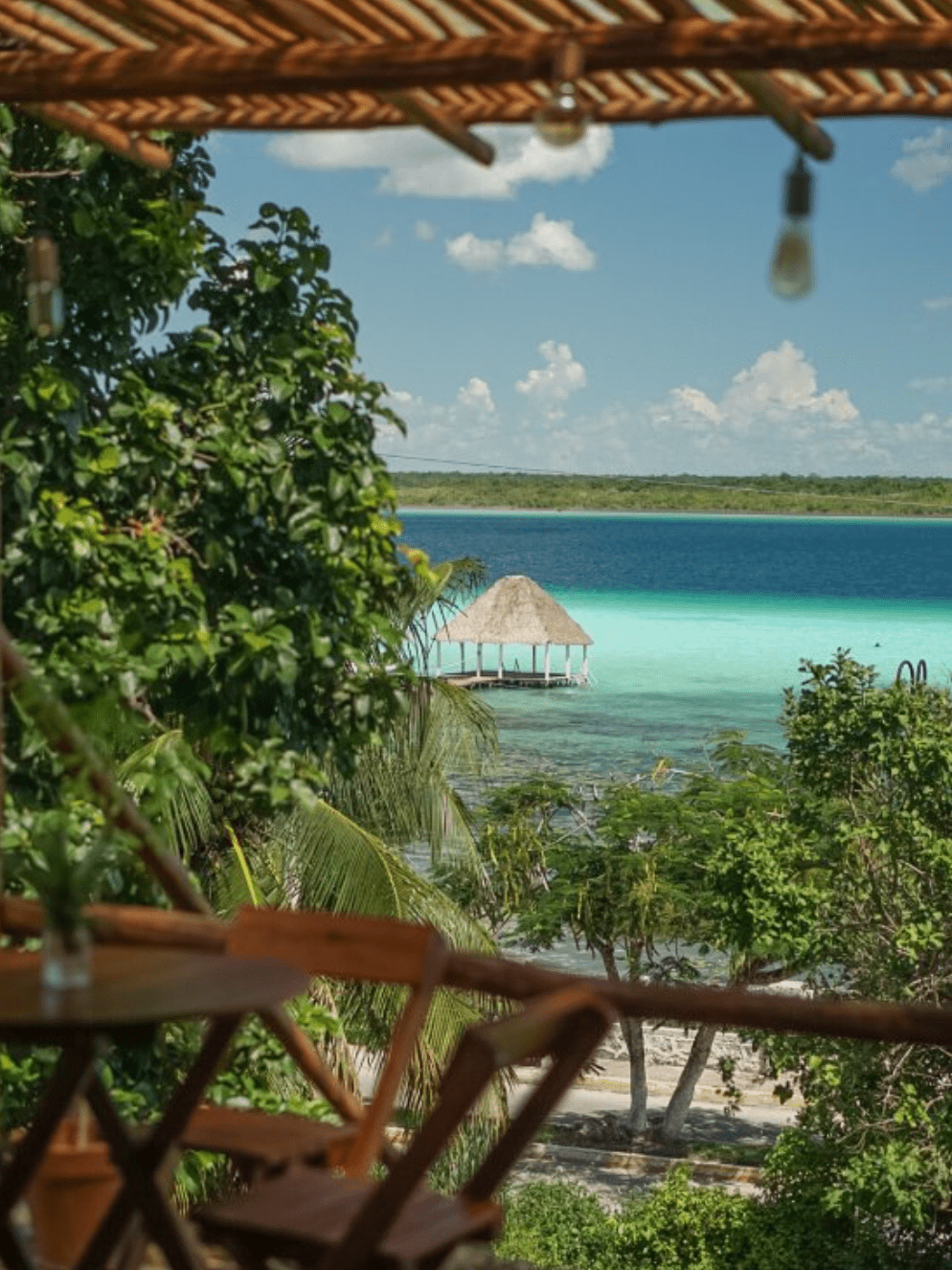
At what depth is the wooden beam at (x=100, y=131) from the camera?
3.16 m

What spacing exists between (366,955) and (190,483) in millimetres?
2748

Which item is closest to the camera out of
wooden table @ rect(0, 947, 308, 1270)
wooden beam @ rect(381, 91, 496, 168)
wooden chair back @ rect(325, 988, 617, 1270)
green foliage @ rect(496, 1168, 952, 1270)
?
wooden chair back @ rect(325, 988, 617, 1270)

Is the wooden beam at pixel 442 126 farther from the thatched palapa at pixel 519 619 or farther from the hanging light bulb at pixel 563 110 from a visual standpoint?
the thatched palapa at pixel 519 619

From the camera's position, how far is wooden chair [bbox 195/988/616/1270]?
187 centimetres

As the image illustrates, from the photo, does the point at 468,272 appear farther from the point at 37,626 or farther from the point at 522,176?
the point at 37,626

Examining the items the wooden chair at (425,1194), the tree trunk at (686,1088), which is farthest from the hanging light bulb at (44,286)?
the tree trunk at (686,1088)

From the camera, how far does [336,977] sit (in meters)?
2.59

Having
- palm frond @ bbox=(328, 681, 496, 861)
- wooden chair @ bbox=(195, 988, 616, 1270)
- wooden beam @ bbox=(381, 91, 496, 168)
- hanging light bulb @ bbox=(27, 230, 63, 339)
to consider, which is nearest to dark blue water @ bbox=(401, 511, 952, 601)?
palm frond @ bbox=(328, 681, 496, 861)

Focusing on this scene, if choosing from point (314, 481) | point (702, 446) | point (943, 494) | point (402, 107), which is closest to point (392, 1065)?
point (402, 107)

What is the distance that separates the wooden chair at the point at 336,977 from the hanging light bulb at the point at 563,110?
1048mm

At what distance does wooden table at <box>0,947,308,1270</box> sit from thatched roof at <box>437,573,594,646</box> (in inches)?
1289

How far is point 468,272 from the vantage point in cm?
9519

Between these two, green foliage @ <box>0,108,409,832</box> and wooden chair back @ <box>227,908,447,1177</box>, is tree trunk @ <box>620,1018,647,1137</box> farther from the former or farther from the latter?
wooden chair back @ <box>227,908,447,1177</box>

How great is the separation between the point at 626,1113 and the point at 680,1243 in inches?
265
